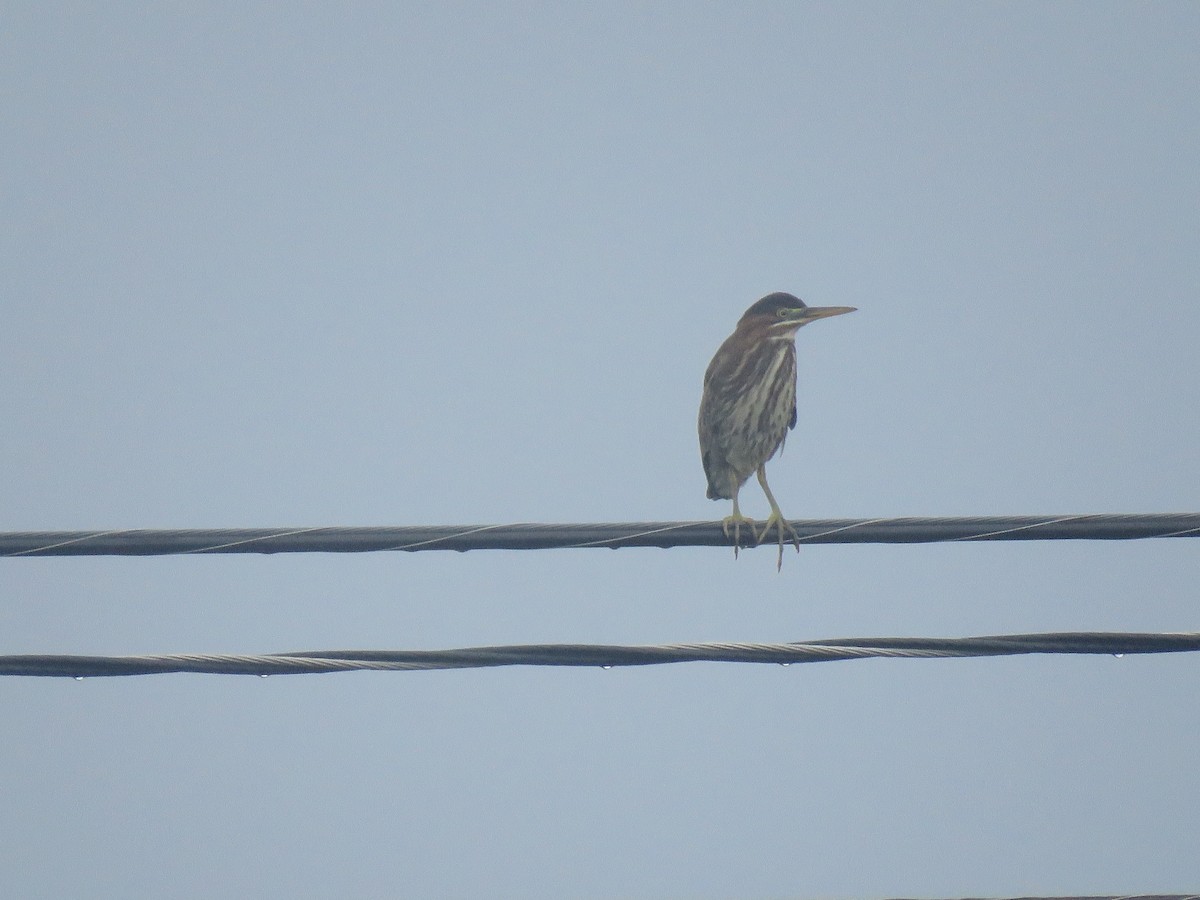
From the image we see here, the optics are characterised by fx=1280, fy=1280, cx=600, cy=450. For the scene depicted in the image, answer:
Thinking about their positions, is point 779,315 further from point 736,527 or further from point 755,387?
point 736,527

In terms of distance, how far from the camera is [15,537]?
13.7 feet

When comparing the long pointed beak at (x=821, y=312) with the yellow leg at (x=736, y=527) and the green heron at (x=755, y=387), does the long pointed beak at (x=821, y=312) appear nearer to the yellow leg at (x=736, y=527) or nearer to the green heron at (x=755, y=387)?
the green heron at (x=755, y=387)

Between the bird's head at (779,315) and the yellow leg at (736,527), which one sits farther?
the bird's head at (779,315)

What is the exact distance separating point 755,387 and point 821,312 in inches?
25.2

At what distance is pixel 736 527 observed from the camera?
5688mm

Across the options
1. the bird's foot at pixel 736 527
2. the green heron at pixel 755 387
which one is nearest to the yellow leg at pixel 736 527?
the bird's foot at pixel 736 527

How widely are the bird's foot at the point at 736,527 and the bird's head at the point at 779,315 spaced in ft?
6.23

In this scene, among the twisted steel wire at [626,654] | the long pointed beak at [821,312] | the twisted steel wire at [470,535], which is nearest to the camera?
the twisted steel wire at [626,654]

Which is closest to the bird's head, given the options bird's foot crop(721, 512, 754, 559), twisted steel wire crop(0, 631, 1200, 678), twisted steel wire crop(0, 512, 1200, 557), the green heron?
the green heron

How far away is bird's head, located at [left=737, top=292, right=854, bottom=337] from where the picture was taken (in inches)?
302

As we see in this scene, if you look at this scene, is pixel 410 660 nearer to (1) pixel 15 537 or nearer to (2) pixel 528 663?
(2) pixel 528 663

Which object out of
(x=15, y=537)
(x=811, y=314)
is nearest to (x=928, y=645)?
(x=15, y=537)

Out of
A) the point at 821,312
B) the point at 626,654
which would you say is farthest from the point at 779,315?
the point at 626,654

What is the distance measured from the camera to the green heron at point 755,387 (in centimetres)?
782
